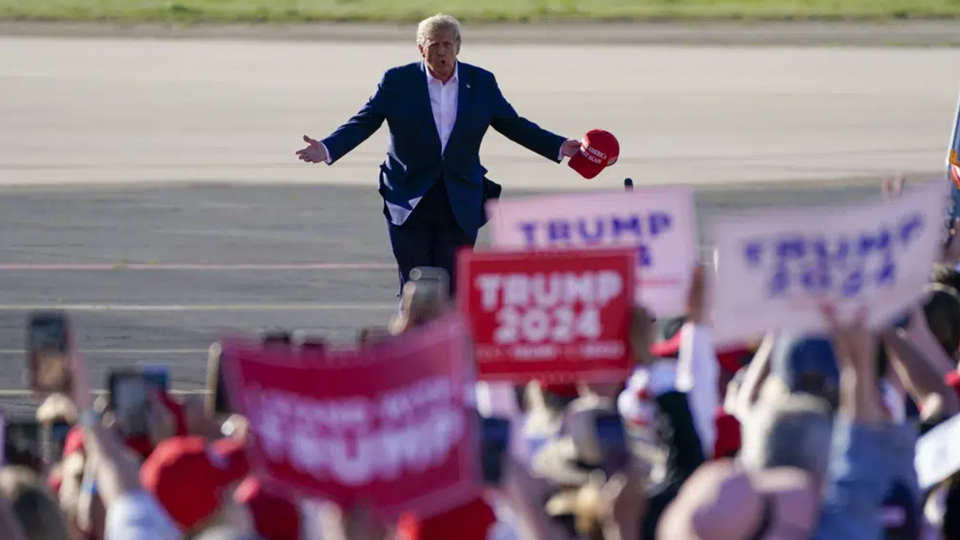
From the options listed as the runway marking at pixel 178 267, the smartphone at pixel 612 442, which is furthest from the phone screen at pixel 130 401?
the runway marking at pixel 178 267

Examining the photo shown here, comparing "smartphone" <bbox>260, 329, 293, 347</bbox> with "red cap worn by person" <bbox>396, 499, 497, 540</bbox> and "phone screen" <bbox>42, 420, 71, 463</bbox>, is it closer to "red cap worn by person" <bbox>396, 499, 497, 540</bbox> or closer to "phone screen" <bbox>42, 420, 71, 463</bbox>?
"phone screen" <bbox>42, 420, 71, 463</bbox>

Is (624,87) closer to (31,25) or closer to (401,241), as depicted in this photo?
(31,25)

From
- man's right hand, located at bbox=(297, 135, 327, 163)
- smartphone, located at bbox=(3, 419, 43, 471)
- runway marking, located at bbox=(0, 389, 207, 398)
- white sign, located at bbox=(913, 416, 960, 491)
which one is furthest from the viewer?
runway marking, located at bbox=(0, 389, 207, 398)

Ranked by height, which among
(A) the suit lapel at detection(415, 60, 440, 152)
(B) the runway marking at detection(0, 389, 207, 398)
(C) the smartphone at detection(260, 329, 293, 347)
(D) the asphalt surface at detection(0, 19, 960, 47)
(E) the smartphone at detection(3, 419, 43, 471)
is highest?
(D) the asphalt surface at detection(0, 19, 960, 47)

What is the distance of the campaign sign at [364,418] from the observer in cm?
405

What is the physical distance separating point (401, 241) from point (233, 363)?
561 centimetres

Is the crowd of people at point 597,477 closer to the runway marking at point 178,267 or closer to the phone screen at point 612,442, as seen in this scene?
the phone screen at point 612,442

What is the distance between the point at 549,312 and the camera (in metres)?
5.44

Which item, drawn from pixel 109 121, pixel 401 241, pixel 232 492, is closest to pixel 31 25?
pixel 109 121

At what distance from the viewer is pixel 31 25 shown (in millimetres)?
36344

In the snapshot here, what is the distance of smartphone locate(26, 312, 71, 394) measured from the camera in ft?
16.0

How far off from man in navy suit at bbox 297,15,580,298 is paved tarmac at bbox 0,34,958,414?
165 centimetres

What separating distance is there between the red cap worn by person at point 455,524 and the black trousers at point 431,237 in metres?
5.48

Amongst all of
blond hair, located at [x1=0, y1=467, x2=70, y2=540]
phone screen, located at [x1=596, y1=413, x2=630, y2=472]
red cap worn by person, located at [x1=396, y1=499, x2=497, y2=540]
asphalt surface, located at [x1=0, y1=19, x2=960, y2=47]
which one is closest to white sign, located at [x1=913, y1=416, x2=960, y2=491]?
phone screen, located at [x1=596, y1=413, x2=630, y2=472]
